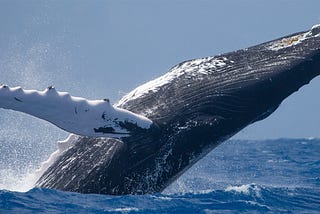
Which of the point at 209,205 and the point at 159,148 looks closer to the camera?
the point at 159,148

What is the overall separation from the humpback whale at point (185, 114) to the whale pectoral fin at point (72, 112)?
212mm

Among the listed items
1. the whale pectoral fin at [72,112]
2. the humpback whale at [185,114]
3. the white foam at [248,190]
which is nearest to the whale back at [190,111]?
the humpback whale at [185,114]

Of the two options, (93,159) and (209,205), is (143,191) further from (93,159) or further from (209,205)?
(209,205)

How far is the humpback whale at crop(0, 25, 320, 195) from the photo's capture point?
648cm

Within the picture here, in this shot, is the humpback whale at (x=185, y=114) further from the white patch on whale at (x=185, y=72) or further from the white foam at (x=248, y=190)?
the white foam at (x=248, y=190)

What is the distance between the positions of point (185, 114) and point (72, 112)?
4.62 feet

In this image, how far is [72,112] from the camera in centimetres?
574

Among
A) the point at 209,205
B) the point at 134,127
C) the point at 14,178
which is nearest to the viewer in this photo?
the point at 134,127

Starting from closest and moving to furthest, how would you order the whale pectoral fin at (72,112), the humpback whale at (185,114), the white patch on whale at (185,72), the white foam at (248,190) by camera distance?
the whale pectoral fin at (72,112) → the humpback whale at (185,114) → the white patch on whale at (185,72) → the white foam at (248,190)

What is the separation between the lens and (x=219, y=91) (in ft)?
22.2

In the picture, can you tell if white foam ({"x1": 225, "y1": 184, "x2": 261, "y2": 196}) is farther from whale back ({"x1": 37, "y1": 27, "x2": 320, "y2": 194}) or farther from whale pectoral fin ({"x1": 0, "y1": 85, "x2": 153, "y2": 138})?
whale pectoral fin ({"x1": 0, "y1": 85, "x2": 153, "y2": 138})

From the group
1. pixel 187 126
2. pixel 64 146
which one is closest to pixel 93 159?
pixel 64 146

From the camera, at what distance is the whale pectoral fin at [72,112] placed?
556cm

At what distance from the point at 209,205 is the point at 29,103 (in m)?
2.97
